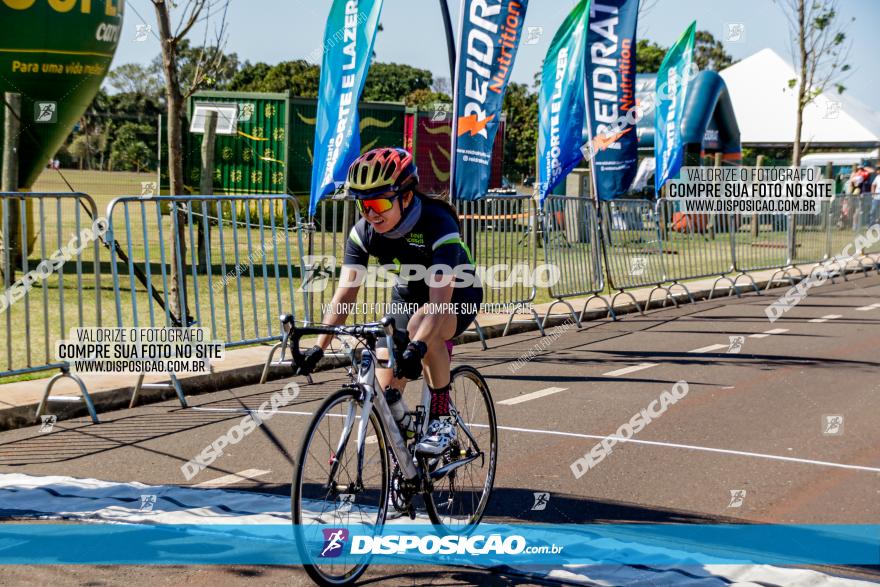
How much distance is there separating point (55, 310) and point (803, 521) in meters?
10.2

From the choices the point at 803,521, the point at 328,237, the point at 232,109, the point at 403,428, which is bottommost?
the point at 803,521

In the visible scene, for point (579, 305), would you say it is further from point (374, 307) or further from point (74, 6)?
point (74, 6)

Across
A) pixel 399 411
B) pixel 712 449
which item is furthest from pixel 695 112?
pixel 399 411

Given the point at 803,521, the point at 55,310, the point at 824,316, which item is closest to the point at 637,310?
the point at 824,316

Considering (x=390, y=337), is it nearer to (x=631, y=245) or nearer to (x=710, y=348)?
(x=710, y=348)

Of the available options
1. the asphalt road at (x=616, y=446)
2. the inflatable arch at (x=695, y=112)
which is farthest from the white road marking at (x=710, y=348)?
the inflatable arch at (x=695, y=112)

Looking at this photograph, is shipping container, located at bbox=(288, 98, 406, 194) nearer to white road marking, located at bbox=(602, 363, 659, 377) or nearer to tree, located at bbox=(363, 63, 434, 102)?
white road marking, located at bbox=(602, 363, 659, 377)

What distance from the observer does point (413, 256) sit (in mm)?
5254

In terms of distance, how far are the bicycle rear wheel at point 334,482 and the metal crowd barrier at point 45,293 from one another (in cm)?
403

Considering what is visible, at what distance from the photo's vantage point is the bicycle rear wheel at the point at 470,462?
5.40 meters

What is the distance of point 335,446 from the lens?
448 cm

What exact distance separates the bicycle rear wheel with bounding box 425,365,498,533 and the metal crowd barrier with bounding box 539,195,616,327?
25.6 ft

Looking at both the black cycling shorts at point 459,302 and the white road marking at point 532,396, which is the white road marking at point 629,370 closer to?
the white road marking at point 532,396

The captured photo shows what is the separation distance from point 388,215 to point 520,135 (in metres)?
78.0
